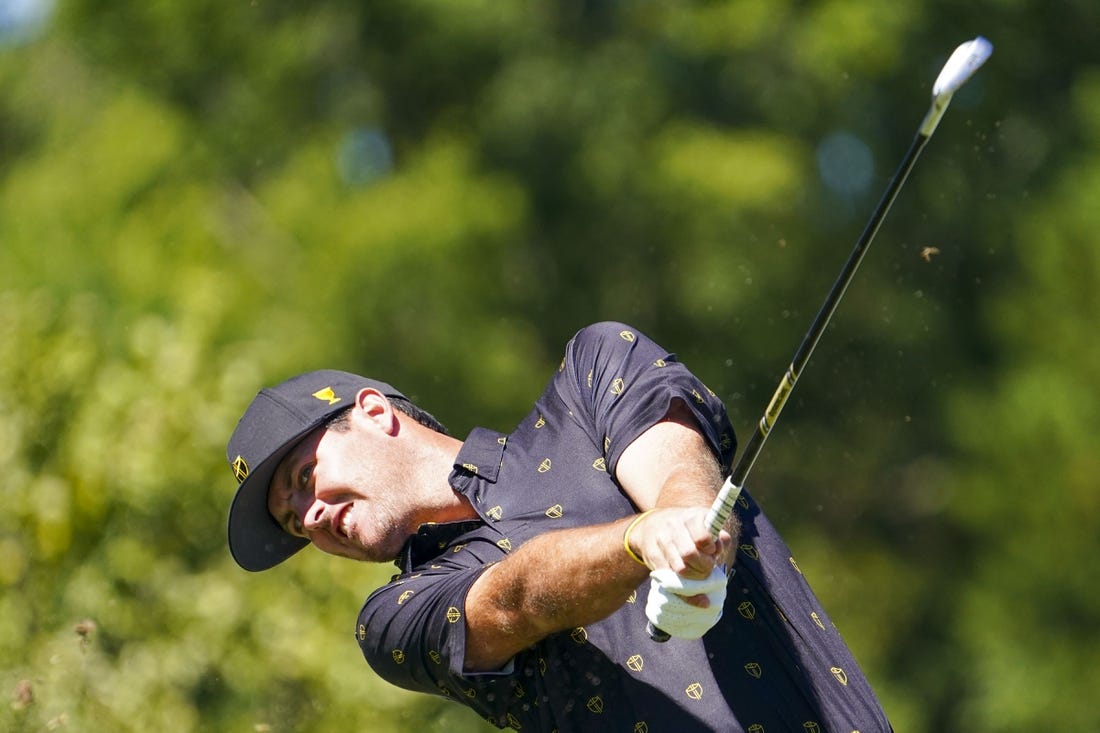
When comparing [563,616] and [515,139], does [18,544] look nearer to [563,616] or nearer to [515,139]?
[563,616]

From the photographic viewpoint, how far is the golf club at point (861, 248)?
2.18 metres

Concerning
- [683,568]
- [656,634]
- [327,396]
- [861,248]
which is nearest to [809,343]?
[861,248]

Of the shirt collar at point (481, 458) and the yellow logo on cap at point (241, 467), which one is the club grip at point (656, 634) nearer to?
the shirt collar at point (481, 458)

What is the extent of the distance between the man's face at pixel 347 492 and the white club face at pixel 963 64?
4.82 ft

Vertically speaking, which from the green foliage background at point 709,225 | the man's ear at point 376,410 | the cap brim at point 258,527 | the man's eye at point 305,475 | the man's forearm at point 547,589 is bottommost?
the green foliage background at point 709,225

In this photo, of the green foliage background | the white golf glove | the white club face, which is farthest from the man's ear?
the green foliage background

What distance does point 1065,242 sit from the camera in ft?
43.3

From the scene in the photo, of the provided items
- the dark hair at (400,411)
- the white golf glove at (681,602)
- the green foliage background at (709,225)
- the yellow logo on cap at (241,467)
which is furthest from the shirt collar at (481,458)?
the green foliage background at (709,225)

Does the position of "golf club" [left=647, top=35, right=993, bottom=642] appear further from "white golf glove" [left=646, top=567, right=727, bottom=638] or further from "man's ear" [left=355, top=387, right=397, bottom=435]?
"man's ear" [left=355, top=387, right=397, bottom=435]

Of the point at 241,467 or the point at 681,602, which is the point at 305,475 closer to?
the point at 241,467

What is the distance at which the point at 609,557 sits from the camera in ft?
Answer: 8.30

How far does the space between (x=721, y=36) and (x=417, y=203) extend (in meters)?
3.19

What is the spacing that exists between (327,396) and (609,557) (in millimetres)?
1092

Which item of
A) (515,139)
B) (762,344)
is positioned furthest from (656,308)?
(515,139)
